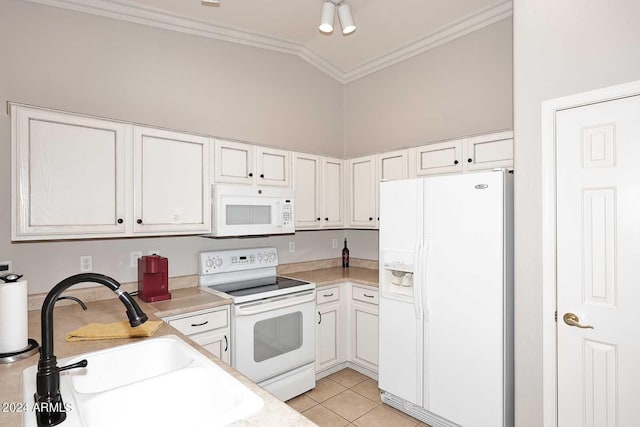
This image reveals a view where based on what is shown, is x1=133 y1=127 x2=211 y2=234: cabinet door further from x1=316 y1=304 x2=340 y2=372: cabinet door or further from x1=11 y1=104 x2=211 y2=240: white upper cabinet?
x1=316 y1=304 x2=340 y2=372: cabinet door

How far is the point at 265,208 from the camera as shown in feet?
9.66

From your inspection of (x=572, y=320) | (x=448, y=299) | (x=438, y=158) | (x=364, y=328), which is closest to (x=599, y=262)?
(x=572, y=320)

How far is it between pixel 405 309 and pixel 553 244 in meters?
1.09

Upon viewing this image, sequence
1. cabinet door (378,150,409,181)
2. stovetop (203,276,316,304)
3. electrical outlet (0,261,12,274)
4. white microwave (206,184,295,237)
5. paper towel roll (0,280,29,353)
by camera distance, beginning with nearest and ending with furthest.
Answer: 1. paper towel roll (0,280,29,353)
2. electrical outlet (0,261,12,274)
3. stovetop (203,276,316,304)
4. white microwave (206,184,295,237)
5. cabinet door (378,150,409,181)

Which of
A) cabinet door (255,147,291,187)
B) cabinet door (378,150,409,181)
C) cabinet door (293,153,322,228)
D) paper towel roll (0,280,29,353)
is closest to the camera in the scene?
paper towel roll (0,280,29,353)

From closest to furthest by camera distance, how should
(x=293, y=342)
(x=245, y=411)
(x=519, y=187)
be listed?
(x=245, y=411) → (x=519, y=187) → (x=293, y=342)

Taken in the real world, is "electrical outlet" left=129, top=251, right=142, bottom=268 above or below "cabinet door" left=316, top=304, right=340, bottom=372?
above

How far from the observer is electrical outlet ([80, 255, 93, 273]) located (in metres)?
2.39

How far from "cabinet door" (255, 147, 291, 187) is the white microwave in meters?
0.10

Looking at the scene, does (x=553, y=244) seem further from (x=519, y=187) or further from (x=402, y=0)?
(x=402, y=0)

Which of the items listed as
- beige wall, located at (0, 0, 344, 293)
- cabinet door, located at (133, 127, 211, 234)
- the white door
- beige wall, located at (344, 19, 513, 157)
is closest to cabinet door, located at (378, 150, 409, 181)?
beige wall, located at (344, 19, 513, 157)

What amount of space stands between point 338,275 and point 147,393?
237 centimetres

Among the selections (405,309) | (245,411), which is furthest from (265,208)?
(245,411)

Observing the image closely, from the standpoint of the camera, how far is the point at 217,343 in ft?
7.80
